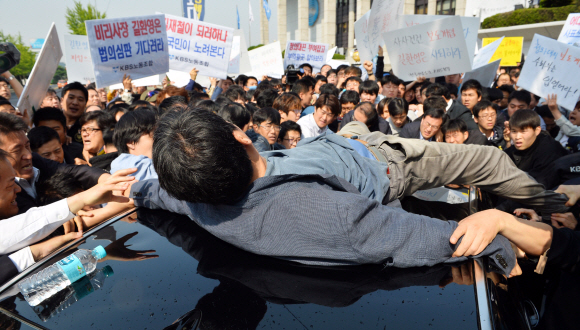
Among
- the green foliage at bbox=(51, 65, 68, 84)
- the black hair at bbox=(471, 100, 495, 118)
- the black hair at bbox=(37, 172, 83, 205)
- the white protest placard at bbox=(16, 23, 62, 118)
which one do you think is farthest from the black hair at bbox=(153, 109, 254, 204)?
the green foliage at bbox=(51, 65, 68, 84)

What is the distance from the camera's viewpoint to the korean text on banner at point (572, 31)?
7.15 m

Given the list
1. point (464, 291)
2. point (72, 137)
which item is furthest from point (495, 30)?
point (464, 291)

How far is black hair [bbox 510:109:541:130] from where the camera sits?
4.01m

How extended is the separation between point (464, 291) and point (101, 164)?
3189 mm

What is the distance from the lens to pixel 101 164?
3445 millimetres

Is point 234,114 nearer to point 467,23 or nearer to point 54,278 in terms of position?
point 54,278

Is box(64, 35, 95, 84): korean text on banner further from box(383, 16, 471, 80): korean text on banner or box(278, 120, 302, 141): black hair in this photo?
box(383, 16, 471, 80): korean text on banner

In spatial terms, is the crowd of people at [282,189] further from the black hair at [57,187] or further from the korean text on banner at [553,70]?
the korean text on banner at [553,70]

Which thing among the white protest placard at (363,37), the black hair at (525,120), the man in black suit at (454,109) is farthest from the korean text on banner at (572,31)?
the black hair at (525,120)

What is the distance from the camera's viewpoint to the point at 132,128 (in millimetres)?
2771

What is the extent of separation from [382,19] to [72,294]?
Result: 7675 millimetres

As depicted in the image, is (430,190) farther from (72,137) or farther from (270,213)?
(72,137)

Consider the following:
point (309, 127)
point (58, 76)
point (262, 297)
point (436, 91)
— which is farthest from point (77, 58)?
point (58, 76)

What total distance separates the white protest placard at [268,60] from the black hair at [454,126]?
656 cm
